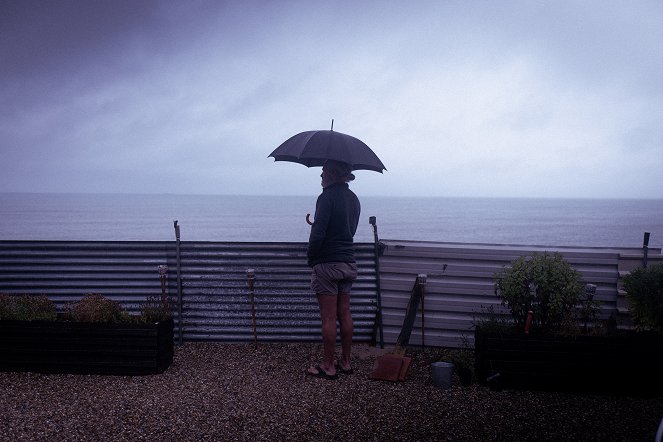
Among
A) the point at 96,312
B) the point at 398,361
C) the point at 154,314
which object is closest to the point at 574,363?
the point at 398,361

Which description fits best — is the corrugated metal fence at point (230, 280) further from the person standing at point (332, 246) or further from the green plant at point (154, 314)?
the person standing at point (332, 246)

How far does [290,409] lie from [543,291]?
294 centimetres

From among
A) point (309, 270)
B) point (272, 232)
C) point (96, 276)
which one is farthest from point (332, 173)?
point (272, 232)

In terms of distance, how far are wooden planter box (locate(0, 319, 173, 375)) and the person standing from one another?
71.3 inches

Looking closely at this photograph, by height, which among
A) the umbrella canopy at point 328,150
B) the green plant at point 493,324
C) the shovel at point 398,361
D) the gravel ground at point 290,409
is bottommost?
the gravel ground at point 290,409

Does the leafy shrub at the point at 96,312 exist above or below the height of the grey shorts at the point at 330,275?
below

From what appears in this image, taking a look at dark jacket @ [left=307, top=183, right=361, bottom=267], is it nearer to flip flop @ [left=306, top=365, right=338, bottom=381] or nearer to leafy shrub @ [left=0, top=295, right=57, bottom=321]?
flip flop @ [left=306, top=365, right=338, bottom=381]

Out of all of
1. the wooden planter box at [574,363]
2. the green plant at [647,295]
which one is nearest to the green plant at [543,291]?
the wooden planter box at [574,363]

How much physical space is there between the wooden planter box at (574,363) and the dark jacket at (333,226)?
5.66 feet

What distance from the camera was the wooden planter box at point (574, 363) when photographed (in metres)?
5.53

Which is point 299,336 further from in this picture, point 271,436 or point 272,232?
point 272,232

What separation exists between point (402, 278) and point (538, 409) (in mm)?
2616

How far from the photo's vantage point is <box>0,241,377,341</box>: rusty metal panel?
24.4 feet

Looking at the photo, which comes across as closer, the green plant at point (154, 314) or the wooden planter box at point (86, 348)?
the wooden planter box at point (86, 348)
